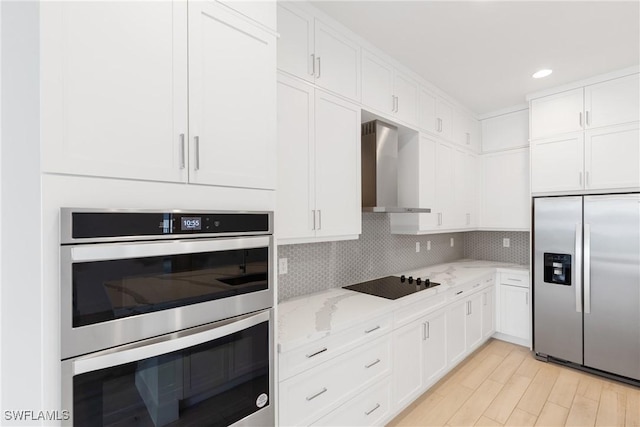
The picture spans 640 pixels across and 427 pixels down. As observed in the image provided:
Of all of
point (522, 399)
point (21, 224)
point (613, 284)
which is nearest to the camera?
point (21, 224)

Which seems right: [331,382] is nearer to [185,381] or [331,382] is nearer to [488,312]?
[185,381]

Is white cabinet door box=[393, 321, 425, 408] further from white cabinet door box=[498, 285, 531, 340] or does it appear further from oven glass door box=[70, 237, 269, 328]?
white cabinet door box=[498, 285, 531, 340]

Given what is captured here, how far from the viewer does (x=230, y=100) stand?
1250 mm

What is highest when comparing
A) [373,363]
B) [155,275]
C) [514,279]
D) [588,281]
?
[155,275]

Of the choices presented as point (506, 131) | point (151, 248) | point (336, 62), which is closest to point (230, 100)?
point (151, 248)

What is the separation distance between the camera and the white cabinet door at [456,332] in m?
2.82

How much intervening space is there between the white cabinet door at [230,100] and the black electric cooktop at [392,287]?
1.46 metres

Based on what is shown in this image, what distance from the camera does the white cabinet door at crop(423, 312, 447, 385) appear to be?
8.22 ft

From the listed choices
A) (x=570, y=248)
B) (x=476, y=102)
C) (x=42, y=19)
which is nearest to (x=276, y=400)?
(x=42, y=19)

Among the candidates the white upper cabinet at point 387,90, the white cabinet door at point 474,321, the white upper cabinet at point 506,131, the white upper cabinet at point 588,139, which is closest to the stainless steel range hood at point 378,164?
the white upper cabinet at point 387,90

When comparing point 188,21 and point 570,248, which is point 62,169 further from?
point 570,248

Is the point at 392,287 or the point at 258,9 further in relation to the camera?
the point at 392,287

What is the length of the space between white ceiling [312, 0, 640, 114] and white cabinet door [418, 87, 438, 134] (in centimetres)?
15

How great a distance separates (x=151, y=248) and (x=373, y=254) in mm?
2285
